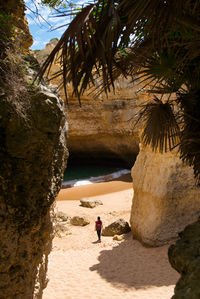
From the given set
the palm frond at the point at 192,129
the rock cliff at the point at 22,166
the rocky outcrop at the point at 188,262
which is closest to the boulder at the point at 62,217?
the rock cliff at the point at 22,166

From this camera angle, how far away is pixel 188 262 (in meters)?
1.93

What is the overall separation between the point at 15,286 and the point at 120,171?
71.8ft

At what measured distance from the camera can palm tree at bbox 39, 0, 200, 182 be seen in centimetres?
214

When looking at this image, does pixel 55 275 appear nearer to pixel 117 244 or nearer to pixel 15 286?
pixel 117 244

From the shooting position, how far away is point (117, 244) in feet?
28.4

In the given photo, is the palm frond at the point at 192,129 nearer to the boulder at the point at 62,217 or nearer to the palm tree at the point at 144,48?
the palm tree at the point at 144,48

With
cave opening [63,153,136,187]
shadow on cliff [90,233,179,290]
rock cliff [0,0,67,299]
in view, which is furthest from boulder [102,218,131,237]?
cave opening [63,153,136,187]

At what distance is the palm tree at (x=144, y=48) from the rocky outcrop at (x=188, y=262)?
4.70ft

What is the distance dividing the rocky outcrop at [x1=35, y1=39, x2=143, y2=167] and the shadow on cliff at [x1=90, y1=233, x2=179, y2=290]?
14818 millimetres

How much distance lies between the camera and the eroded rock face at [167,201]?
736 centimetres

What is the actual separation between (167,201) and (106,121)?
55.3ft

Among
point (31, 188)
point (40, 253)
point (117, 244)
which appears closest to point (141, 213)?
point (117, 244)

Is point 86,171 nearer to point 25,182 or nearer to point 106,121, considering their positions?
point 106,121

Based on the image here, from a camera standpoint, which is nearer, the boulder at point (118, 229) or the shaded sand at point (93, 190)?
the boulder at point (118, 229)
